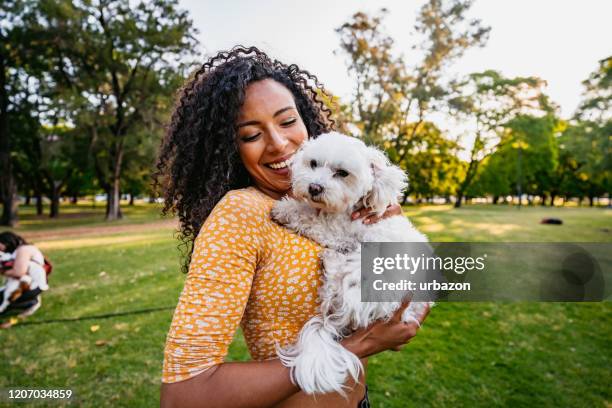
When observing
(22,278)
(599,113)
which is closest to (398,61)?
(599,113)

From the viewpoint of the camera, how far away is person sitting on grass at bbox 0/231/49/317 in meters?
6.79

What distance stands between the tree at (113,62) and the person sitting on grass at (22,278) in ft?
57.5

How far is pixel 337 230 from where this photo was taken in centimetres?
208

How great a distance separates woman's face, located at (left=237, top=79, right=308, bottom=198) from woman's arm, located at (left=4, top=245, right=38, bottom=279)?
7302mm

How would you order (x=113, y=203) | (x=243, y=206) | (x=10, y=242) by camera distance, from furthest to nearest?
1. (x=113, y=203)
2. (x=10, y=242)
3. (x=243, y=206)

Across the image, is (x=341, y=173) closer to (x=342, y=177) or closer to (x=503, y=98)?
(x=342, y=177)

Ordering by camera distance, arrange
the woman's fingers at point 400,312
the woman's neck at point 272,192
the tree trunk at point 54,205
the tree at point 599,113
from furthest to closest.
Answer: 1. the tree trunk at point 54,205
2. the tree at point 599,113
3. the woman's neck at point 272,192
4. the woman's fingers at point 400,312

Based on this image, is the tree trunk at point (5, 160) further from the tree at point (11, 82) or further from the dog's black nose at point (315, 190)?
the dog's black nose at point (315, 190)

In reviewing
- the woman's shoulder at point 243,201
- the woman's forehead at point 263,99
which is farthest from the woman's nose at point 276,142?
the woman's shoulder at point 243,201

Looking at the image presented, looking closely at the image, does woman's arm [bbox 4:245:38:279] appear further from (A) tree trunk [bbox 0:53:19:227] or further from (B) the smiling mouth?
(A) tree trunk [bbox 0:53:19:227]

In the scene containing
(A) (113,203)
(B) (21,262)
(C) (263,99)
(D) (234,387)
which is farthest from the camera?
(A) (113,203)

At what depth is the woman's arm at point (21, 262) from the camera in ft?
23.3

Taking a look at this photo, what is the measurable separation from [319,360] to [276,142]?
1.07 m

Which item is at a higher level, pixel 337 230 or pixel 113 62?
pixel 113 62
